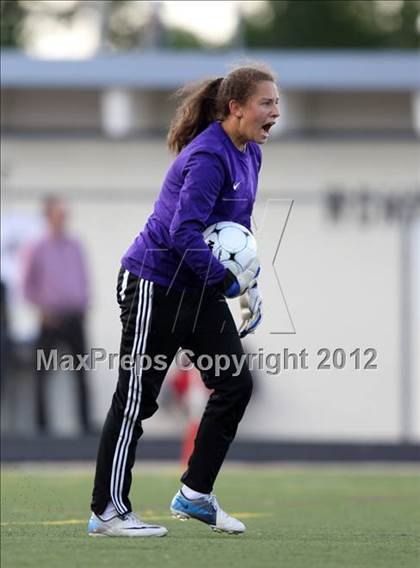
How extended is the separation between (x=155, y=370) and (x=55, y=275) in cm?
988

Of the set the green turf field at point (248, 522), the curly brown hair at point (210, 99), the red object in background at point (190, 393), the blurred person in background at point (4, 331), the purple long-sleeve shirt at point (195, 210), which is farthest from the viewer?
the blurred person in background at point (4, 331)

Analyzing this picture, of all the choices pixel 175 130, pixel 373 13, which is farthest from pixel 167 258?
pixel 373 13

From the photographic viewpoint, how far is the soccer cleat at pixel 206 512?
7.93 meters

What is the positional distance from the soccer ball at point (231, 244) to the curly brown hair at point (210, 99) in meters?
Answer: 0.46

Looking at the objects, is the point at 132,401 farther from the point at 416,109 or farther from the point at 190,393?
the point at 416,109

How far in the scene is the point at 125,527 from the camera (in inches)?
307

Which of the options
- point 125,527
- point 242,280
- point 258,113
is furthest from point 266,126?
point 125,527

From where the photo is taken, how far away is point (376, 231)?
18312 millimetres

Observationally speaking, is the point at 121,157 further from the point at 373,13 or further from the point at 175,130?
the point at 373,13

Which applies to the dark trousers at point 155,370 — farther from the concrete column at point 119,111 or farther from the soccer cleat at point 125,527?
the concrete column at point 119,111

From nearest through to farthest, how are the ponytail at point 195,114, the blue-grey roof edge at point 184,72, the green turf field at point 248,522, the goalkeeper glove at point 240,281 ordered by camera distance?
the green turf field at point 248,522, the goalkeeper glove at point 240,281, the ponytail at point 195,114, the blue-grey roof edge at point 184,72

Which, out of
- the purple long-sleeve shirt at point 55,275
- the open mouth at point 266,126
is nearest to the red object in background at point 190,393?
the purple long-sleeve shirt at point 55,275

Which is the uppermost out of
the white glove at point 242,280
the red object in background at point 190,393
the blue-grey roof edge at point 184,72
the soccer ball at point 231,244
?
the blue-grey roof edge at point 184,72

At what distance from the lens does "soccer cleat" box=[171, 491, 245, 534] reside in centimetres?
793
